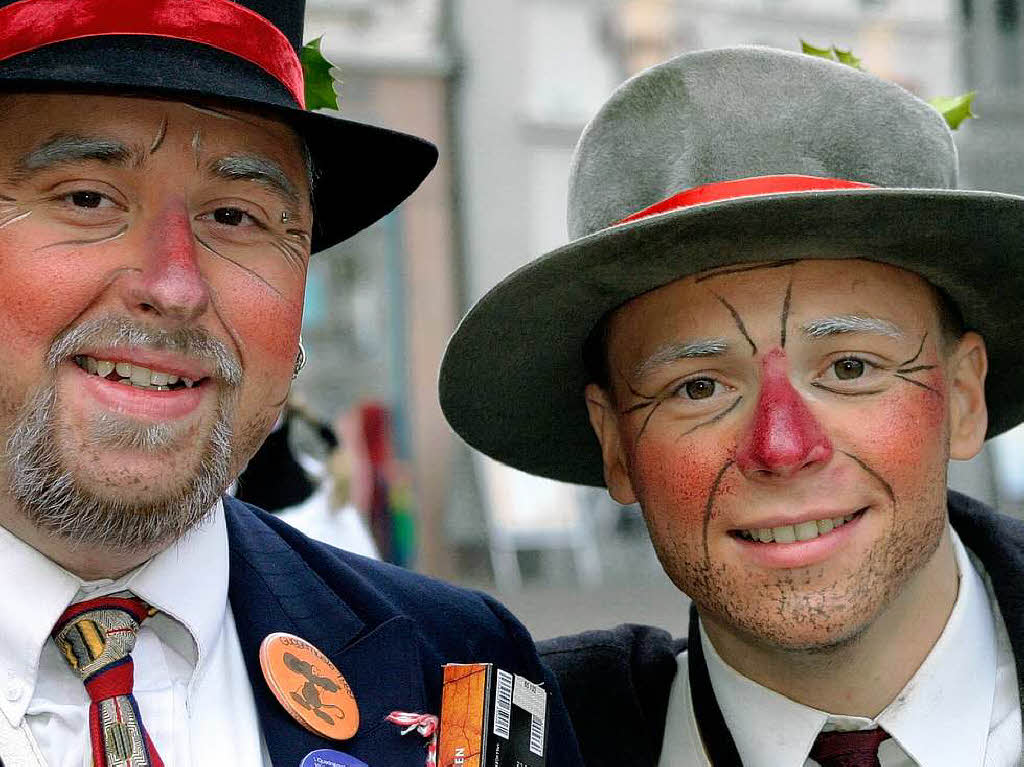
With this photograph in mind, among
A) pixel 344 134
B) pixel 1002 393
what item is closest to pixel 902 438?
pixel 1002 393

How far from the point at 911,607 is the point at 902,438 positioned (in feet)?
1.09

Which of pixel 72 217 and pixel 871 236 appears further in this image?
pixel 871 236

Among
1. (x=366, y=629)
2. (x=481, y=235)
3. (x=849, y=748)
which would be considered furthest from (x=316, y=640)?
(x=481, y=235)

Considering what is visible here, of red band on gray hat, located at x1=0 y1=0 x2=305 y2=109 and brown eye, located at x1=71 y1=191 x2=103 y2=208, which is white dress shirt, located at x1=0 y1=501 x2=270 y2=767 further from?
red band on gray hat, located at x1=0 y1=0 x2=305 y2=109

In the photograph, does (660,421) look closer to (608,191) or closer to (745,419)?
(745,419)

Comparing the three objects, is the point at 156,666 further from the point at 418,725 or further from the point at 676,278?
the point at 676,278

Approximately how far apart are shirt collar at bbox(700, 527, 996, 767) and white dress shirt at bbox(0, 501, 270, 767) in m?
0.90

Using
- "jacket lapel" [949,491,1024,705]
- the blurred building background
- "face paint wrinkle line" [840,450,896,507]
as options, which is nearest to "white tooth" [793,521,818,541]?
"face paint wrinkle line" [840,450,896,507]

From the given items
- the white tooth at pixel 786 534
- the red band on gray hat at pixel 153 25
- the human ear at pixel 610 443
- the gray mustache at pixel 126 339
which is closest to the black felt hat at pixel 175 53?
the red band on gray hat at pixel 153 25

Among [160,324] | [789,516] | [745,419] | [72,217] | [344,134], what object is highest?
[344,134]

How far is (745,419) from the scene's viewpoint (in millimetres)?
2414

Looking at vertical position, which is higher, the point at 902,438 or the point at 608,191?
the point at 608,191

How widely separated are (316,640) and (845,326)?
1.05 meters

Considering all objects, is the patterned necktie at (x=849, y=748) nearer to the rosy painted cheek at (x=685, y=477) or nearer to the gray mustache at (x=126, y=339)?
the rosy painted cheek at (x=685, y=477)
